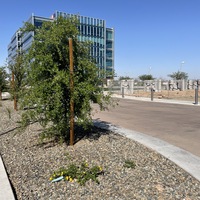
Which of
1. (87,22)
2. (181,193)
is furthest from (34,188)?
(87,22)

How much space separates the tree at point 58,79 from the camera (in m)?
5.46

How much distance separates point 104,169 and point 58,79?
1.99 metres

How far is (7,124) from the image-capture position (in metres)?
9.71

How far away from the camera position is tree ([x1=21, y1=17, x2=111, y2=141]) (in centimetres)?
546

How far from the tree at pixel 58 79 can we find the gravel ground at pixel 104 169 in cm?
69

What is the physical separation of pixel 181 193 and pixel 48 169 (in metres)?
2.35

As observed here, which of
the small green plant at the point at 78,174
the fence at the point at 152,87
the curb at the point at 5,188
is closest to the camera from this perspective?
the curb at the point at 5,188

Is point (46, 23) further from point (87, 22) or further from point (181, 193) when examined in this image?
point (87, 22)

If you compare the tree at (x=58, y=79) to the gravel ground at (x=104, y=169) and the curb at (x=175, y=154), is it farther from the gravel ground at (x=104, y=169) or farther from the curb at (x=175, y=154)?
the curb at (x=175, y=154)

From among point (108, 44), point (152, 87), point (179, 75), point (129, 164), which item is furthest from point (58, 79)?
point (108, 44)

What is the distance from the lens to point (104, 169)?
4.61 meters

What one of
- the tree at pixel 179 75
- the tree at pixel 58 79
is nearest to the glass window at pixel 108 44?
the tree at pixel 179 75

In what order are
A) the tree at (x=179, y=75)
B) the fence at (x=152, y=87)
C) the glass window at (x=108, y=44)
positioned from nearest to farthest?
1. the fence at (x=152, y=87)
2. the tree at (x=179, y=75)
3. the glass window at (x=108, y=44)

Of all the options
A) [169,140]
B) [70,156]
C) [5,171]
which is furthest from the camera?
[169,140]
